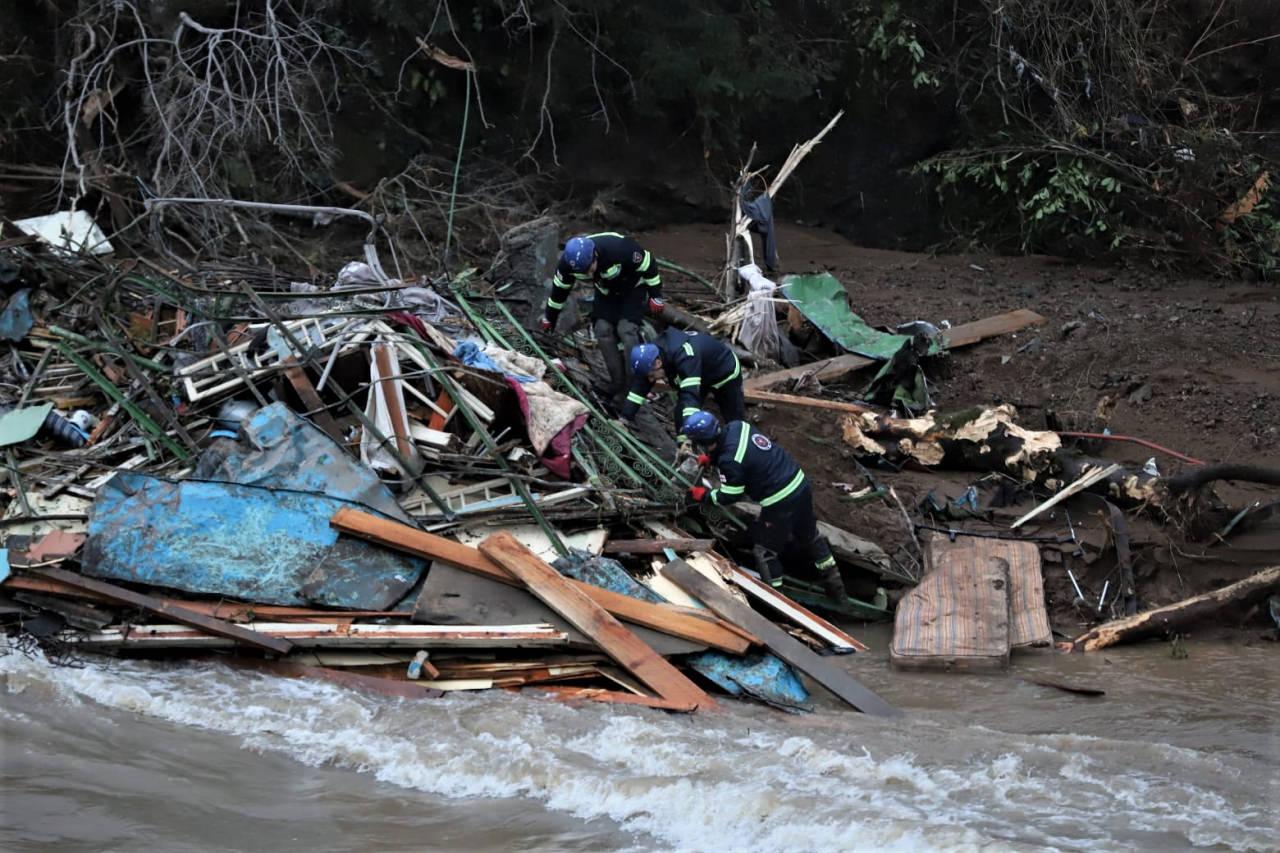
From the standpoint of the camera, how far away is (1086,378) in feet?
36.1

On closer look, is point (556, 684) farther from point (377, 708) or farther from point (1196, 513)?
point (1196, 513)

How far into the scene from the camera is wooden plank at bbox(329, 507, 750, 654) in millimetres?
6781

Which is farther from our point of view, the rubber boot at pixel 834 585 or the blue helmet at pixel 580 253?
the blue helmet at pixel 580 253

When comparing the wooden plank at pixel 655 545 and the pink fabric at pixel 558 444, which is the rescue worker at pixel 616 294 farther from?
the wooden plank at pixel 655 545

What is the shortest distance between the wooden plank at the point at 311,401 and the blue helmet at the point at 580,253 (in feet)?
7.04

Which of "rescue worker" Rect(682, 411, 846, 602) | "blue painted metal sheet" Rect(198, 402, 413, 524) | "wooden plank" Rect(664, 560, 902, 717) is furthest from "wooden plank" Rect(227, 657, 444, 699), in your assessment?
"rescue worker" Rect(682, 411, 846, 602)

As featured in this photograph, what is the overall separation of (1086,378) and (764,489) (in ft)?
15.7

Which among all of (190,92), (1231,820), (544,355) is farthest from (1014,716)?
(190,92)

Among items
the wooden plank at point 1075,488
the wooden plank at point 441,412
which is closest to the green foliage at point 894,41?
the wooden plank at point 1075,488

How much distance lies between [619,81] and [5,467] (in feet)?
33.4

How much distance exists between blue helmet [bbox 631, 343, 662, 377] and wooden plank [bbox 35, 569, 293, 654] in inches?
122

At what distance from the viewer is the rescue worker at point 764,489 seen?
769 centimetres

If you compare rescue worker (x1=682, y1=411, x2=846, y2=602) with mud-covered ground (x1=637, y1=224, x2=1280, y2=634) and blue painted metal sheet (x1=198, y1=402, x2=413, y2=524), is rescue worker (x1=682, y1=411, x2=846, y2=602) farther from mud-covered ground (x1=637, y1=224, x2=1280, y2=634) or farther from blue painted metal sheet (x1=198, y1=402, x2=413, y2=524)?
blue painted metal sheet (x1=198, y1=402, x2=413, y2=524)

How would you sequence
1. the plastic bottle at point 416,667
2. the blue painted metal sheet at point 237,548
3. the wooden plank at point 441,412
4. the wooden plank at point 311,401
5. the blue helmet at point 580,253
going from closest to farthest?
1. the plastic bottle at point 416,667
2. the blue painted metal sheet at point 237,548
3. the wooden plank at point 311,401
4. the wooden plank at point 441,412
5. the blue helmet at point 580,253
